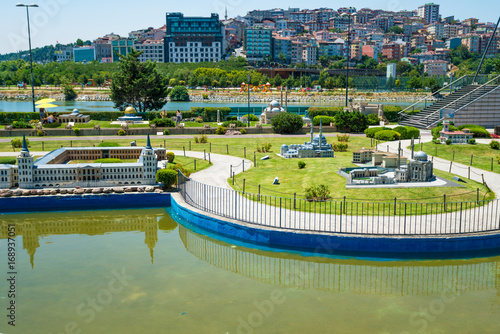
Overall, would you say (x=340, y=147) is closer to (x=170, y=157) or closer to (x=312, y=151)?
(x=312, y=151)


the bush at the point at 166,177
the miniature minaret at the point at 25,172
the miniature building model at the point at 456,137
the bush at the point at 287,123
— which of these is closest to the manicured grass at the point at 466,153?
Result: the miniature building model at the point at 456,137

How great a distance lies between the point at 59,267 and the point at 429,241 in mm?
14058

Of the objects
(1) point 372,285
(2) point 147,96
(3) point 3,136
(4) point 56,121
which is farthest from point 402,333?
(2) point 147,96

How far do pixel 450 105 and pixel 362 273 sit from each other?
40.6 meters

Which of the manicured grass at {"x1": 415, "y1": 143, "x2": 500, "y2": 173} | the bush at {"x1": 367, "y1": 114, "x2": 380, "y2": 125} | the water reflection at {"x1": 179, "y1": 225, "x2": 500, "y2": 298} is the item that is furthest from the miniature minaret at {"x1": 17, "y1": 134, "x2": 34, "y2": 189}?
the bush at {"x1": 367, "y1": 114, "x2": 380, "y2": 125}

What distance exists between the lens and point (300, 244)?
65.4 ft

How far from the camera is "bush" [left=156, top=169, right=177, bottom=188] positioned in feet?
87.9

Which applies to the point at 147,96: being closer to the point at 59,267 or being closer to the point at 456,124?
the point at 456,124

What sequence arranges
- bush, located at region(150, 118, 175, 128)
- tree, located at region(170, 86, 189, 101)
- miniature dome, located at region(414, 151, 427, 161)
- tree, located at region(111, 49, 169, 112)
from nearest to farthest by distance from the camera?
miniature dome, located at region(414, 151, 427, 161), bush, located at region(150, 118, 175, 128), tree, located at region(111, 49, 169, 112), tree, located at region(170, 86, 189, 101)

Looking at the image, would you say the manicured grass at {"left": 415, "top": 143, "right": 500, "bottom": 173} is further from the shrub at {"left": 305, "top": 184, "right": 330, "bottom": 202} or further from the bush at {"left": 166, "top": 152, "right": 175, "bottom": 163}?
the bush at {"left": 166, "top": 152, "right": 175, "bottom": 163}

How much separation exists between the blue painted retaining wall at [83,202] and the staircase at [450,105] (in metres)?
34.9

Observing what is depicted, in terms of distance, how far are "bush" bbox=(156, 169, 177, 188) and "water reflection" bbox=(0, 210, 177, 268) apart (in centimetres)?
173

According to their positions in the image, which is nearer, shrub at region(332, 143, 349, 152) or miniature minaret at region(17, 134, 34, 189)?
miniature minaret at region(17, 134, 34, 189)

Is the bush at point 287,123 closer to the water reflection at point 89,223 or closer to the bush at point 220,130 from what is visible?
the bush at point 220,130
